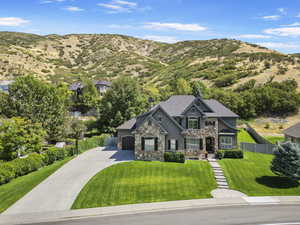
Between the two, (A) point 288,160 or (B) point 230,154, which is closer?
(A) point 288,160

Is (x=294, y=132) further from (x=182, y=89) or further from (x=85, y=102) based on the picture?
(x=85, y=102)

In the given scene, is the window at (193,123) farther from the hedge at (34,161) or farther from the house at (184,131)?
the hedge at (34,161)

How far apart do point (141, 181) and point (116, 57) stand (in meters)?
144

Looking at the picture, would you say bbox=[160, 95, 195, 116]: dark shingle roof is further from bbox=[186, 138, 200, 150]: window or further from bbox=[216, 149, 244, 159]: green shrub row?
bbox=[216, 149, 244, 159]: green shrub row

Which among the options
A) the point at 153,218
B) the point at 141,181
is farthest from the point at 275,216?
the point at 141,181

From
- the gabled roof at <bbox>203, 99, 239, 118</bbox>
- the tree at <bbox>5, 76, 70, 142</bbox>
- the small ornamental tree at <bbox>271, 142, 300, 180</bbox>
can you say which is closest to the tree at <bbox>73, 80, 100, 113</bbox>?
the tree at <bbox>5, 76, 70, 142</bbox>

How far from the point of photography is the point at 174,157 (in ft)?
93.1

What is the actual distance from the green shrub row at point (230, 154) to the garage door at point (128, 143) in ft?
40.4

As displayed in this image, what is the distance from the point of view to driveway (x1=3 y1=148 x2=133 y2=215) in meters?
18.6

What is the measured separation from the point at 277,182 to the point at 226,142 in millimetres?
10406

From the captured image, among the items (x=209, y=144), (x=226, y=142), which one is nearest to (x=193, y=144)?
(x=209, y=144)

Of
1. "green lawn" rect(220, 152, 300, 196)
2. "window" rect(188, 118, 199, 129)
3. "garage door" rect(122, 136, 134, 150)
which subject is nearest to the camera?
"green lawn" rect(220, 152, 300, 196)

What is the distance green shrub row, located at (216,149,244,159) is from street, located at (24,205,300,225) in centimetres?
1209

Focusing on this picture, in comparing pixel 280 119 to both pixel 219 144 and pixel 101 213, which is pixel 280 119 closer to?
pixel 219 144
